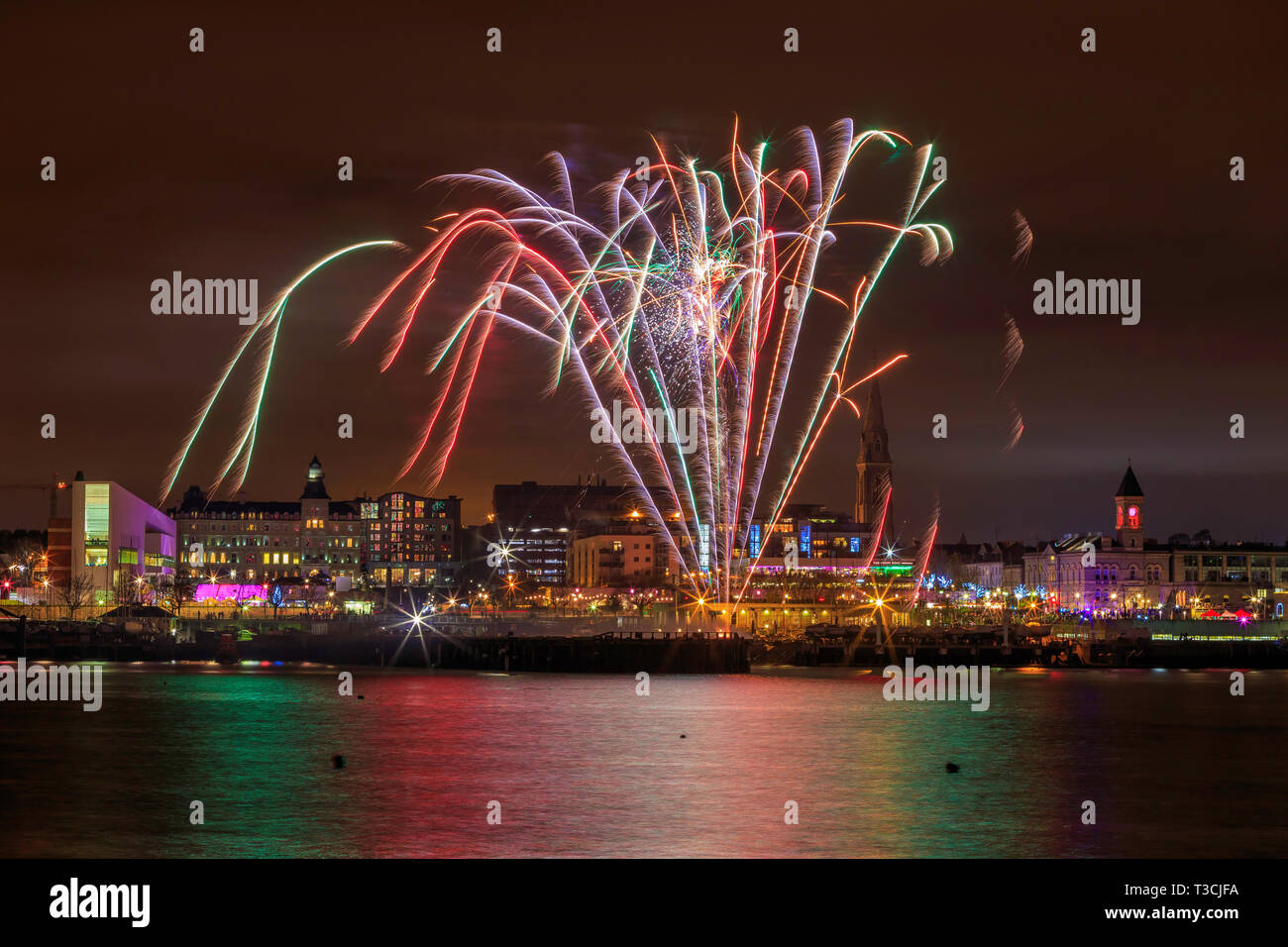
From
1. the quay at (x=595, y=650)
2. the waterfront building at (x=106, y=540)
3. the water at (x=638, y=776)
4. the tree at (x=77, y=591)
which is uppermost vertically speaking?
the waterfront building at (x=106, y=540)

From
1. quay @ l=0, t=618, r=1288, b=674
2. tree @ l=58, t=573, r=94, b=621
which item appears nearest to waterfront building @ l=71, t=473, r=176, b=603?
tree @ l=58, t=573, r=94, b=621

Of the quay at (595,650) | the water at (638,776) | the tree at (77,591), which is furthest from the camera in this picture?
the tree at (77,591)

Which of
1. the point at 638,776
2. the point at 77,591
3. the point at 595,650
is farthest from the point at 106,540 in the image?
the point at 638,776

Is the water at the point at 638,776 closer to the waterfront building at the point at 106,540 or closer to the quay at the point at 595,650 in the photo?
the quay at the point at 595,650

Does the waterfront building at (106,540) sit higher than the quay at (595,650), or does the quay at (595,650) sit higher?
the waterfront building at (106,540)

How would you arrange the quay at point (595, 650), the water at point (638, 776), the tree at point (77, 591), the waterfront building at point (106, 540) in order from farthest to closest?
1. the waterfront building at point (106, 540)
2. the tree at point (77, 591)
3. the quay at point (595, 650)
4. the water at point (638, 776)

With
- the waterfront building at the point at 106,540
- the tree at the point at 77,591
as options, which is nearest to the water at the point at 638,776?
the tree at the point at 77,591

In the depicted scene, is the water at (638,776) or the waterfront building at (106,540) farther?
the waterfront building at (106,540)
